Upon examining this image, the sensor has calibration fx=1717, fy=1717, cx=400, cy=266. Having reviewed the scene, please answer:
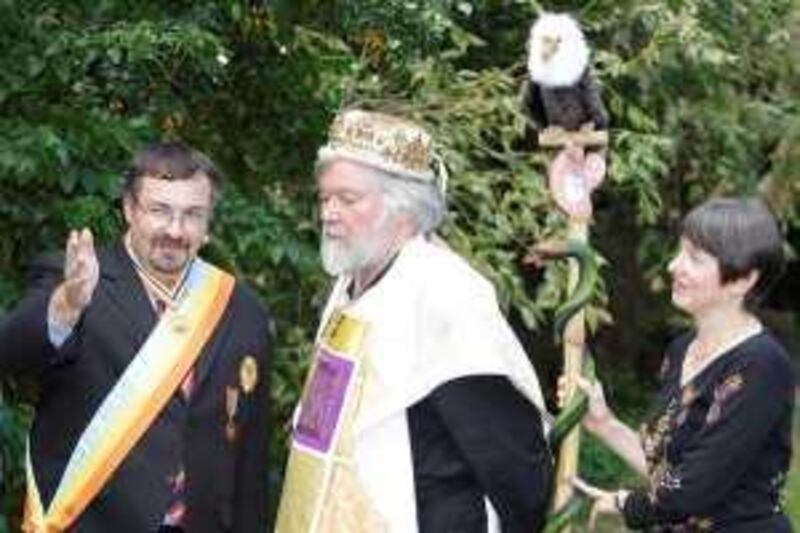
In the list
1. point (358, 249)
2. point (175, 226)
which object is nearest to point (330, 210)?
point (358, 249)

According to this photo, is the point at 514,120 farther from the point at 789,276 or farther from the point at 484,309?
the point at 789,276

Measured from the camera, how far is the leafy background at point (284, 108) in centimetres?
480

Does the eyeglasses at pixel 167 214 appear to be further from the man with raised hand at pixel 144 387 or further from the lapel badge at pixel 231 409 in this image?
the lapel badge at pixel 231 409

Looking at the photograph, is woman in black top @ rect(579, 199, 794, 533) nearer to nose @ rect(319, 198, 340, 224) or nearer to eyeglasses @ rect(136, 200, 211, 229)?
nose @ rect(319, 198, 340, 224)

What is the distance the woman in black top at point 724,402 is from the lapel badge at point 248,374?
800 mm

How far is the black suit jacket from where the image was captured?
3969 mm

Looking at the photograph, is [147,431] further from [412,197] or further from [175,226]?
[412,197]

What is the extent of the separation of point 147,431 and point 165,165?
0.62 metres

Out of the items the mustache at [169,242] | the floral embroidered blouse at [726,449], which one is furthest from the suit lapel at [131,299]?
the floral embroidered blouse at [726,449]

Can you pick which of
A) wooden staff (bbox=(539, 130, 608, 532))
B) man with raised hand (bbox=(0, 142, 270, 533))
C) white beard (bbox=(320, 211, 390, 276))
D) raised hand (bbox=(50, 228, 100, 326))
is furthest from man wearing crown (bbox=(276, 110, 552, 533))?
raised hand (bbox=(50, 228, 100, 326))

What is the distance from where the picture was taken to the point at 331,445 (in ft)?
12.9

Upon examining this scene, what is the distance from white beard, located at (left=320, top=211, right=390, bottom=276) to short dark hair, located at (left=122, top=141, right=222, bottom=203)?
0.38 metres

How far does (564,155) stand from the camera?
416cm

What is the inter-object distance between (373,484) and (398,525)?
0.11m
